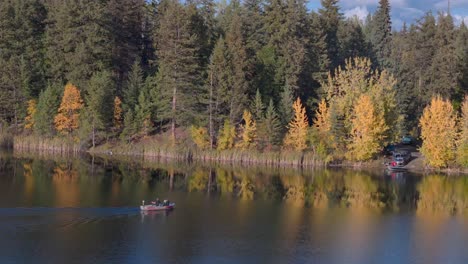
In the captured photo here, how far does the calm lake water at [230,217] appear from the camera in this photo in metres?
33.2

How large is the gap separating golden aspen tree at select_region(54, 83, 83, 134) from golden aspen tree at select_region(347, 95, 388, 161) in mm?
39970

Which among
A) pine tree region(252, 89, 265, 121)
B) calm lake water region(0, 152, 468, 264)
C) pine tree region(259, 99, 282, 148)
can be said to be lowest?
calm lake water region(0, 152, 468, 264)

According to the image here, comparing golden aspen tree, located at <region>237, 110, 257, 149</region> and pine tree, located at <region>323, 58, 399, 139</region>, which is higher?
pine tree, located at <region>323, 58, 399, 139</region>

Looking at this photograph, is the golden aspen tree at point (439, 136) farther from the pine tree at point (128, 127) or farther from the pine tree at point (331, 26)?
the pine tree at point (128, 127)

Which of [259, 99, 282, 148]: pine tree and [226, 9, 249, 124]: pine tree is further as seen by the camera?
[226, 9, 249, 124]: pine tree

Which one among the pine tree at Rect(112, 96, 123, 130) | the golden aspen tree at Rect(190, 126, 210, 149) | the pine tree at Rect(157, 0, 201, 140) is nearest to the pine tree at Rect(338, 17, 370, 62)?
the pine tree at Rect(157, 0, 201, 140)

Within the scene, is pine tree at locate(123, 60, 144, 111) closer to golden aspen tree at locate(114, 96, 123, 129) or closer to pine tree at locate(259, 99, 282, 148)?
golden aspen tree at locate(114, 96, 123, 129)

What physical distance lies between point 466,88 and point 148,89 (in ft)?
168

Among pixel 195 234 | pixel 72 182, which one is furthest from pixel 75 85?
pixel 195 234

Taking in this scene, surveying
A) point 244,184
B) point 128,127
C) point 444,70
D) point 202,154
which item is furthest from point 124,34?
point 444,70

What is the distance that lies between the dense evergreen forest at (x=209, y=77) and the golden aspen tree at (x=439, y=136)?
5.81 metres

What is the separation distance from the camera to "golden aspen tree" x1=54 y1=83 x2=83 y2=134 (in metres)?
85.1

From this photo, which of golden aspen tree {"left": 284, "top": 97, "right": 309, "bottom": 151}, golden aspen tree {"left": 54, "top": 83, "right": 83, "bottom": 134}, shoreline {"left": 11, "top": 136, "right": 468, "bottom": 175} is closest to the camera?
shoreline {"left": 11, "top": 136, "right": 468, "bottom": 175}

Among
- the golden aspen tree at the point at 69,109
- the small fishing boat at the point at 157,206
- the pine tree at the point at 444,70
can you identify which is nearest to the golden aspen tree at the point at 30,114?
the golden aspen tree at the point at 69,109
